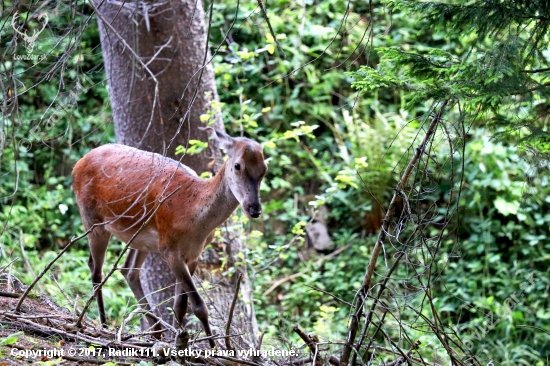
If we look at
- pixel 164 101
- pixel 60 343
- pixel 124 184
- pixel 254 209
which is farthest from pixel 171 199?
pixel 164 101

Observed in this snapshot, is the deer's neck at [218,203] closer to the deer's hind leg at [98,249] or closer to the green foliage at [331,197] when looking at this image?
the deer's hind leg at [98,249]

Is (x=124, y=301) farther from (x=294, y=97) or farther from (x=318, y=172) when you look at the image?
(x=294, y=97)

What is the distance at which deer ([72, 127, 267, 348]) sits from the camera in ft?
16.1

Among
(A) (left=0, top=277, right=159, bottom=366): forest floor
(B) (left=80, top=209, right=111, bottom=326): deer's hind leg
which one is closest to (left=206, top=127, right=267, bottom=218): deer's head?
(A) (left=0, top=277, right=159, bottom=366): forest floor

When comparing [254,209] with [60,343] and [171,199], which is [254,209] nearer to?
[171,199]

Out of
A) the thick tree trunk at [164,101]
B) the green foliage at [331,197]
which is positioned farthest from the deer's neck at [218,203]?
the thick tree trunk at [164,101]

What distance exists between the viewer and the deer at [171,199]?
16.1ft

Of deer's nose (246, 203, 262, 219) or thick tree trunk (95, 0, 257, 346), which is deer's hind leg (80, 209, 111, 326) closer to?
thick tree trunk (95, 0, 257, 346)

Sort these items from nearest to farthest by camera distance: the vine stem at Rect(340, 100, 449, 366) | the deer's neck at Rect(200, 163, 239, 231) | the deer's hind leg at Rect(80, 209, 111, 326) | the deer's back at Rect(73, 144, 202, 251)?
the vine stem at Rect(340, 100, 449, 366) < the deer's neck at Rect(200, 163, 239, 231) < the deer's back at Rect(73, 144, 202, 251) < the deer's hind leg at Rect(80, 209, 111, 326)

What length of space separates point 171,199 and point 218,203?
419mm

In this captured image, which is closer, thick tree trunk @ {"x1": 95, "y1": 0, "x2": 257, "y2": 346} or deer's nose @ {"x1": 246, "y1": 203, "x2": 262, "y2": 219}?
deer's nose @ {"x1": 246, "y1": 203, "x2": 262, "y2": 219}

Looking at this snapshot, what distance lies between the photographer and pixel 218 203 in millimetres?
5070

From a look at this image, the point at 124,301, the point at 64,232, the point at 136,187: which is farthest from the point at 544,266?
the point at 64,232

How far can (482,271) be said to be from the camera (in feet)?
30.9
